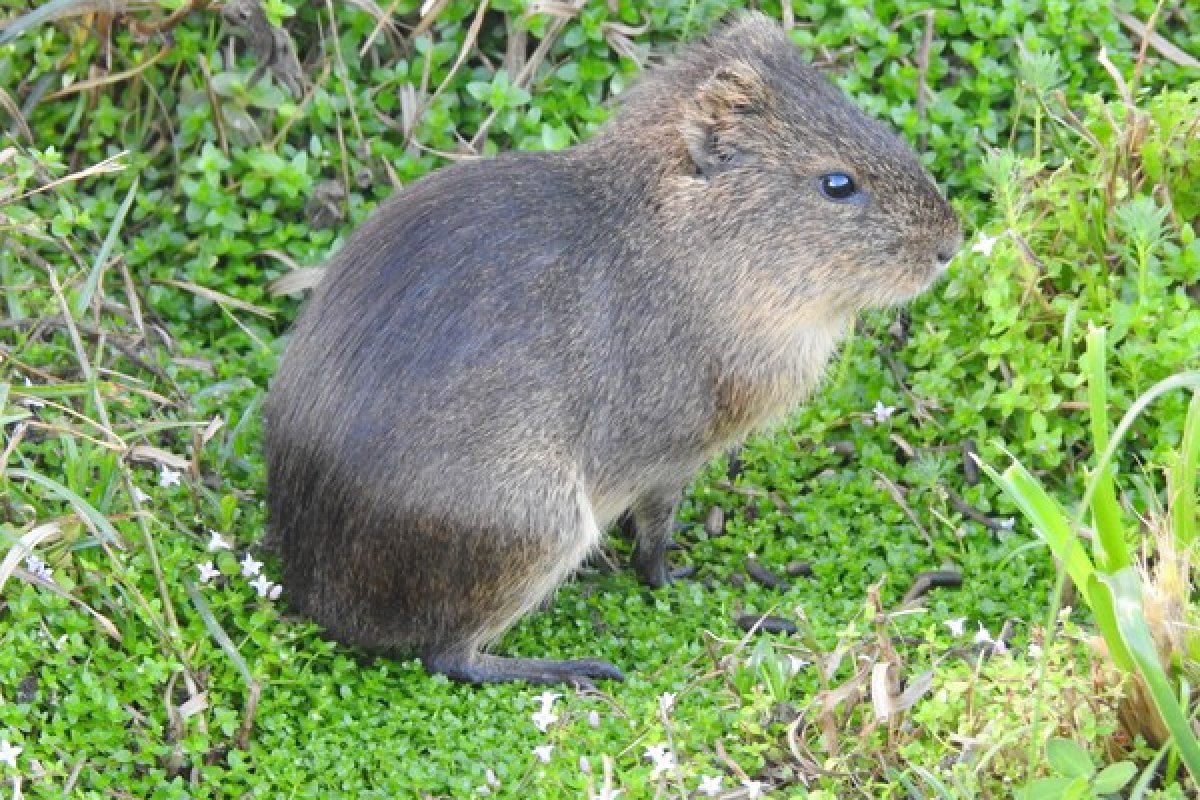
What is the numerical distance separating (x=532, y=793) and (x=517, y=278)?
1.24 m

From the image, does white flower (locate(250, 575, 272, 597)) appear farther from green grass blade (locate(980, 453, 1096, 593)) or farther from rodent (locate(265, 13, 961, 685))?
green grass blade (locate(980, 453, 1096, 593))

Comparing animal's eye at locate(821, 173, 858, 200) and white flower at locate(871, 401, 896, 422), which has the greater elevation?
animal's eye at locate(821, 173, 858, 200)

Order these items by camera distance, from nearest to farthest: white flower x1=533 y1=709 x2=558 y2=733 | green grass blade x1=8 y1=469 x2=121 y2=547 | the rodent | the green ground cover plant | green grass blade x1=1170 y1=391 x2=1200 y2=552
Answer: green grass blade x1=1170 y1=391 x2=1200 y2=552, the green ground cover plant, white flower x1=533 y1=709 x2=558 y2=733, green grass blade x1=8 y1=469 x2=121 y2=547, the rodent

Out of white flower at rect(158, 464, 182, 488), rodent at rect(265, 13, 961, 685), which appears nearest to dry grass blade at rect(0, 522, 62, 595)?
white flower at rect(158, 464, 182, 488)

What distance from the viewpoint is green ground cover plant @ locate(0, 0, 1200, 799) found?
13.2ft

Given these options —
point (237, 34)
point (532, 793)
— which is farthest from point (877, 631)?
point (237, 34)

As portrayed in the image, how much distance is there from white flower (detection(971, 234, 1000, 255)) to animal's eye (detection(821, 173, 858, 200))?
556 millimetres

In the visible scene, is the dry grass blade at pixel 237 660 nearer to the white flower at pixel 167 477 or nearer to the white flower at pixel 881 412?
the white flower at pixel 167 477

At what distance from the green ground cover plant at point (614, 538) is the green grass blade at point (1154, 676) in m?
0.08

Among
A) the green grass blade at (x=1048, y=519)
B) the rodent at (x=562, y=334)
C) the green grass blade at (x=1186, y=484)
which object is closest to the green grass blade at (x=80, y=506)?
the rodent at (x=562, y=334)

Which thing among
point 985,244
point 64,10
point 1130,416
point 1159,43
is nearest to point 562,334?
point 985,244

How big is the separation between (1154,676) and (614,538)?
229cm

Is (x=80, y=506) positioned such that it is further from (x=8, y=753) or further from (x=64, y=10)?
(x=64, y=10)

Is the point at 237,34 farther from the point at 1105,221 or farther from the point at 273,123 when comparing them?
the point at 1105,221
